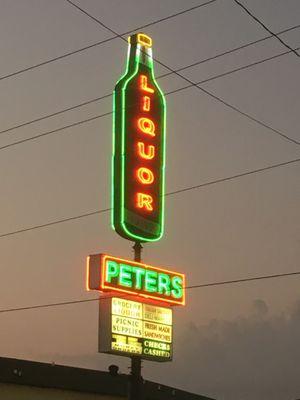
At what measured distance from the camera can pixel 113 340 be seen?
30391 mm

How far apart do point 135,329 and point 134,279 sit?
59.4 inches

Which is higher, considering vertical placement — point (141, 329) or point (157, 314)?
point (157, 314)

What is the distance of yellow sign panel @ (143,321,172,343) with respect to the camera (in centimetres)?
3173

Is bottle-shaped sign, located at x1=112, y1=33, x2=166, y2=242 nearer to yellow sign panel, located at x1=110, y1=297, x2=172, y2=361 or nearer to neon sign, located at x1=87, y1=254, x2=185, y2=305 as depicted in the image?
neon sign, located at x1=87, y1=254, x2=185, y2=305

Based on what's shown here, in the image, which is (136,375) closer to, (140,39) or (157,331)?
(157,331)

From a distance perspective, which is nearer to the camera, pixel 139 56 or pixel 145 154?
pixel 145 154

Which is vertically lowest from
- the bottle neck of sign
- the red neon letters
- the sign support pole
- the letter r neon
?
the sign support pole

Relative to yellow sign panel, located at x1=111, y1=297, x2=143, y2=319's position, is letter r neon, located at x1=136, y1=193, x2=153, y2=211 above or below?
above

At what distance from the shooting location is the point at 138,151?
106ft

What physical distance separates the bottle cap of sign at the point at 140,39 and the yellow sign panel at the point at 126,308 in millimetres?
8676

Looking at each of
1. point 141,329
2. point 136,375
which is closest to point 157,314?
point 141,329

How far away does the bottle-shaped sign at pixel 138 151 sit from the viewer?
31531 millimetres

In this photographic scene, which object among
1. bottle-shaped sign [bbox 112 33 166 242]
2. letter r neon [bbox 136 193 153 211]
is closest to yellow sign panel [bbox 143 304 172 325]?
bottle-shaped sign [bbox 112 33 166 242]

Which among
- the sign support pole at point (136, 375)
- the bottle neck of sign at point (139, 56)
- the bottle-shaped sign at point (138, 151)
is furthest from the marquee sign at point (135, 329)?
the bottle neck of sign at point (139, 56)
